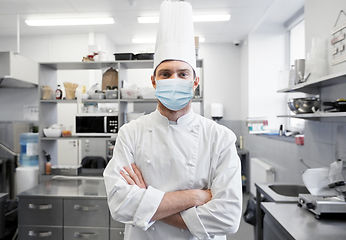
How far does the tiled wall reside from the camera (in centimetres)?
204

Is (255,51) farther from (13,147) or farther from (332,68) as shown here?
(13,147)

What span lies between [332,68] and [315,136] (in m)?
0.61

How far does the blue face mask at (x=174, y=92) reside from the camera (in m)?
1.03

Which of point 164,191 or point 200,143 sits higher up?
point 200,143

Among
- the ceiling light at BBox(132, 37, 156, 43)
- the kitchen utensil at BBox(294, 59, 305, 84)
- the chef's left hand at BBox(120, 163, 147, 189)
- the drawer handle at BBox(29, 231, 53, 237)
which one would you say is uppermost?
the ceiling light at BBox(132, 37, 156, 43)

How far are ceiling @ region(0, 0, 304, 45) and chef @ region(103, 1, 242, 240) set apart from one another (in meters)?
2.67

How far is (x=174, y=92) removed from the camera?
1.02 metres

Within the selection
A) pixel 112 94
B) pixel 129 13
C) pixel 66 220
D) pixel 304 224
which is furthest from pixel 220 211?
pixel 129 13

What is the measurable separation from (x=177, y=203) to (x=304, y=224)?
2.87ft

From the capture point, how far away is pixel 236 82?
5.27m

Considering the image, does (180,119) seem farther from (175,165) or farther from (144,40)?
(144,40)

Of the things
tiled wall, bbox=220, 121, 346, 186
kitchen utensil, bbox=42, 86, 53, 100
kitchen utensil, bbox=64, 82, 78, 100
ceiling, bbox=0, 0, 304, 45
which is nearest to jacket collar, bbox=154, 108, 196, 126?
tiled wall, bbox=220, 121, 346, 186

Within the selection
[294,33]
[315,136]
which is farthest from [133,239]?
[294,33]

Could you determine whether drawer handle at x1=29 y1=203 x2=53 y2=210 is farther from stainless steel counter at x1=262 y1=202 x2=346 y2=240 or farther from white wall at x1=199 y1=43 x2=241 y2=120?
white wall at x1=199 y1=43 x2=241 y2=120
